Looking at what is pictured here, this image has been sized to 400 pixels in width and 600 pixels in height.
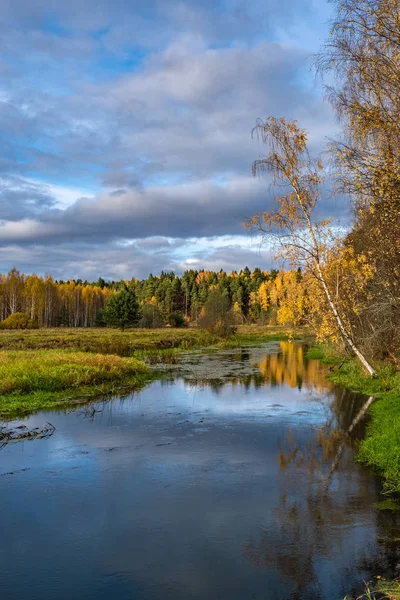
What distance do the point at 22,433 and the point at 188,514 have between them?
725 cm

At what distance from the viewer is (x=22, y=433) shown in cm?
1375

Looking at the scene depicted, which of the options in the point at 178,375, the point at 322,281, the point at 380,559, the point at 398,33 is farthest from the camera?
the point at 178,375

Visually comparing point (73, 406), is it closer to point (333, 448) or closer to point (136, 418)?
point (136, 418)

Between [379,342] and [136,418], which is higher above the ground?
[379,342]

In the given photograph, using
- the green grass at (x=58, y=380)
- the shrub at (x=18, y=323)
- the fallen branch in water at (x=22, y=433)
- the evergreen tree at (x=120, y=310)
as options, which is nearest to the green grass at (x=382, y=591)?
the fallen branch in water at (x=22, y=433)

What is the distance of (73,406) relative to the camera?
18156 millimetres

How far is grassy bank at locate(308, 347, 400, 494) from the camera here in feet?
34.5

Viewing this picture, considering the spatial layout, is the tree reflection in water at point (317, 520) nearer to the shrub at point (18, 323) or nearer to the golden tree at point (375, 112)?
the golden tree at point (375, 112)

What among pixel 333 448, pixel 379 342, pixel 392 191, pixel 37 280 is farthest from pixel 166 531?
pixel 37 280

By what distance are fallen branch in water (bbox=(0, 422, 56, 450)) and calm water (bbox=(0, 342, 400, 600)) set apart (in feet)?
1.33

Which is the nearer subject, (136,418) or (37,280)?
(136,418)

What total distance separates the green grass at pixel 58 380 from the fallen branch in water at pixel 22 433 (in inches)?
87.5

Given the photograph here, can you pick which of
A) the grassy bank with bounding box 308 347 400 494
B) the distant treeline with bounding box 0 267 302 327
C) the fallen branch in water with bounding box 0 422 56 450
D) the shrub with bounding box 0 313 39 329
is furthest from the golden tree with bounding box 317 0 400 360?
the shrub with bounding box 0 313 39 329

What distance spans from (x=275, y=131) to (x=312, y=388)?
11936 millimetres
